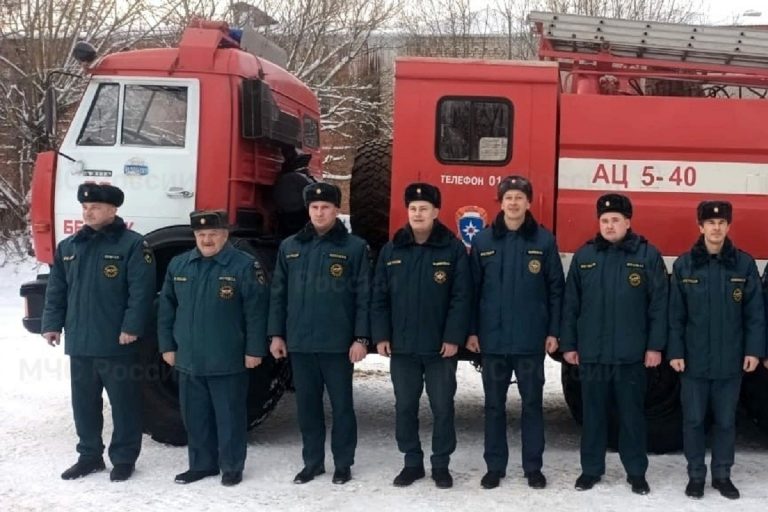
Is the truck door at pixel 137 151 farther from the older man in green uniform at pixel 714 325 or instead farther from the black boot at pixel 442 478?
the older man in green uniform at pixel 714 325

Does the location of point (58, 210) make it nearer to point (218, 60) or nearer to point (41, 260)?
point (41, 260)

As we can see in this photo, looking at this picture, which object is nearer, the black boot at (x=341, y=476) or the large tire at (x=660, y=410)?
the black boot at (x=341, y=476)

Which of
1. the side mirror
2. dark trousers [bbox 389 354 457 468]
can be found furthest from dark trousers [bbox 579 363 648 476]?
the side mirror

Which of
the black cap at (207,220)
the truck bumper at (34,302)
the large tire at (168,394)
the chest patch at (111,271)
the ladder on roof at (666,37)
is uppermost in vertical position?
the ladder on roof at (666,37)

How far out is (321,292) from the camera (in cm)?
450

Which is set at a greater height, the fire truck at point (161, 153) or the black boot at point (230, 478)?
the fire truck at point (161, 153)

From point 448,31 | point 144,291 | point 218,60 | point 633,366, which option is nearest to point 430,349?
point 633,366

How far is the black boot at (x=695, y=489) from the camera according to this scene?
4359mm

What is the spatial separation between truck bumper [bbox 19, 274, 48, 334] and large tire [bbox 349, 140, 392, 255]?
2159 millimetres

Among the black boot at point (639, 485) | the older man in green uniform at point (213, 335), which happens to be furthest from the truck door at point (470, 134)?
the black boot at point (639, 485)

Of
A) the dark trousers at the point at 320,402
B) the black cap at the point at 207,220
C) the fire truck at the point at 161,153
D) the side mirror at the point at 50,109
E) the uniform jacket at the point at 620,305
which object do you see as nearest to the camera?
the uniform jacket at the point at 620,305

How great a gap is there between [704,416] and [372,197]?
8.35 ft

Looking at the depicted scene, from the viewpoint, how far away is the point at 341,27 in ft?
60.3

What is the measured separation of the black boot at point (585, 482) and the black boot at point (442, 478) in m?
0.74
